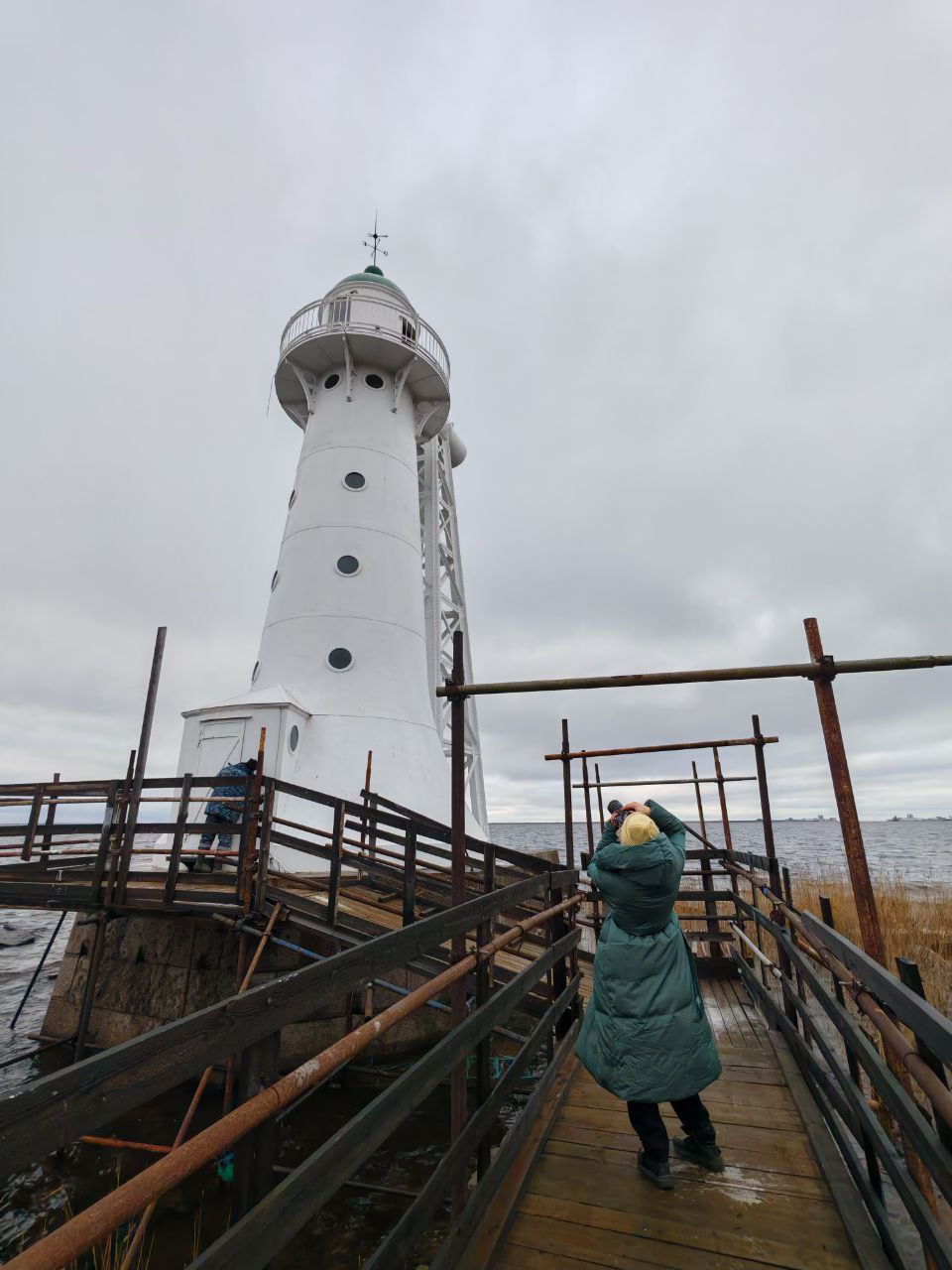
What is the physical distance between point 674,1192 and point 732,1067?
2014 millimetres

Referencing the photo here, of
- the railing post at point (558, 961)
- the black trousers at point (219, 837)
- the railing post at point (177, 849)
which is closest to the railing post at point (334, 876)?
the railing post at point (177, 849)

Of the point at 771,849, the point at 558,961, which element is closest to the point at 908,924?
the point at 771,849

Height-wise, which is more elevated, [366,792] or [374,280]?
[374,280]

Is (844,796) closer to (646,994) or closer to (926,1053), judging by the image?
(646,994)

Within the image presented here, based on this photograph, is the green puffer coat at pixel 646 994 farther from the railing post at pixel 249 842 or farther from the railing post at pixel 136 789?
the railing post at pixel 136 789

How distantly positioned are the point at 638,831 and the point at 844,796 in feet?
4.30

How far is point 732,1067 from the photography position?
512cm

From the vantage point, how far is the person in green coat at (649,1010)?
3.50 meters

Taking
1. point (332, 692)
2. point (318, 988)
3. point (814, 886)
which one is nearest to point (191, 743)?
point (332, 692)

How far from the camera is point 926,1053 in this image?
232cm

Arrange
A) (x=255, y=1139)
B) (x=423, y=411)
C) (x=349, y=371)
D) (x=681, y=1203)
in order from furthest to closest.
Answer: (x=423, y=411)
(x=349, y=371)
(x=681, y=1203)
(x=255, y=1139)

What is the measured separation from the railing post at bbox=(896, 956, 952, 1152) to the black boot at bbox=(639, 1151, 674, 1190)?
160 cm

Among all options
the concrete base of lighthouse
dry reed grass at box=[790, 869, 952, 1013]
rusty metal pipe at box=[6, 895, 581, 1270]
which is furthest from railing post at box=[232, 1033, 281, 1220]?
dry reed grass at box=[790, 869, 952, 1013]

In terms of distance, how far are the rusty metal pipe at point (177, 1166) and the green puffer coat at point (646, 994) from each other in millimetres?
1600
